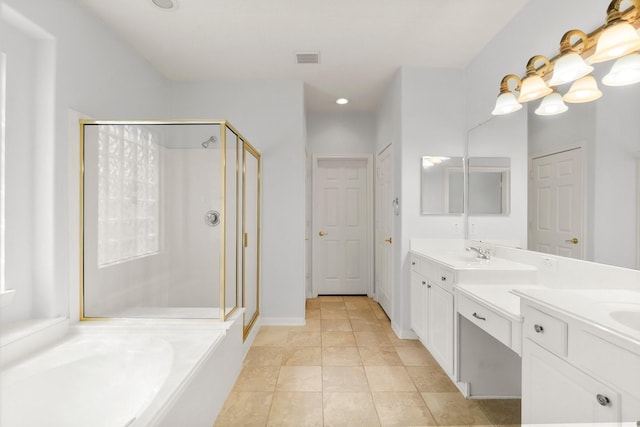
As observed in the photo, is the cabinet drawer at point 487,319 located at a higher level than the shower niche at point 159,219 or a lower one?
lower

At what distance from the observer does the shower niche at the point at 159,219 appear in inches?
81.5

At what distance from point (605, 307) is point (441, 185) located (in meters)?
1.91

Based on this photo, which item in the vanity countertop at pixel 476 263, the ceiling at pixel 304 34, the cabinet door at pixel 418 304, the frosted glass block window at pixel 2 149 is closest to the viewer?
the frosted glass block window at pixel 2 149

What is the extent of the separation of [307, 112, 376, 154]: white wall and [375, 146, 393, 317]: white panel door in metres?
0.41

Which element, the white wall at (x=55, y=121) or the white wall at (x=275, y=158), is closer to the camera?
the white wall at (x=55, y=121)

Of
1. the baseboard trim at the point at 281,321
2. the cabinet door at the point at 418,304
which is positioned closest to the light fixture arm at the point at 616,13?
the cabinet door at the point at 418,304

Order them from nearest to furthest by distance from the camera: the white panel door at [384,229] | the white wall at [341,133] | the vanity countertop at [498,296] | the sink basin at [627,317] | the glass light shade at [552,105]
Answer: the sink basin at [627,317], the vanity countertop at [498,296], the glass light shade at [552,105], the white panel door at [384,229], the white wall at [341,133]

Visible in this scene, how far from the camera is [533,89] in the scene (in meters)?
1.89

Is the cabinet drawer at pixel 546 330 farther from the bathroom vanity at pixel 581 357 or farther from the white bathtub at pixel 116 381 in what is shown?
the white bathtub at pixel 116 381

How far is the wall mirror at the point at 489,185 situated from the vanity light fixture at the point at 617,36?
0.99 meters

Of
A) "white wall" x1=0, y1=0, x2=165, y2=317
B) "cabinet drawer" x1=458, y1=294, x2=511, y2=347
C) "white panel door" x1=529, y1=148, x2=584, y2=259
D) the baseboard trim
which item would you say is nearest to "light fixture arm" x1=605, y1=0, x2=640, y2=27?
"white panel door" x1=529, y1=148, x2=584, y2=259

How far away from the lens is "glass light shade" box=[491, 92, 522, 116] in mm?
2082

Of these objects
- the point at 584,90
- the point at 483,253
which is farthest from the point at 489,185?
the point at 584,90

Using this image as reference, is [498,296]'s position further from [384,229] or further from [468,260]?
[384,229]
